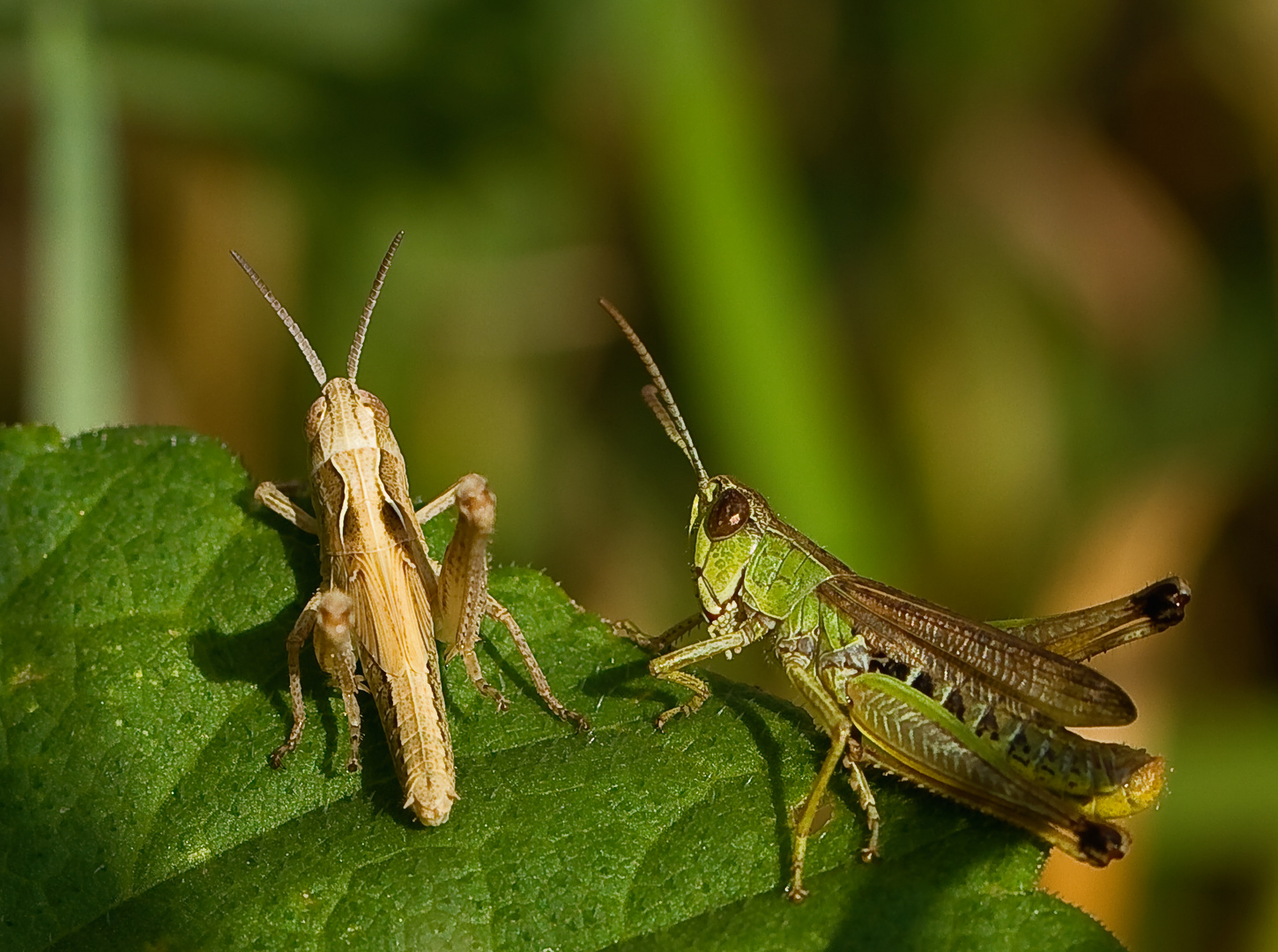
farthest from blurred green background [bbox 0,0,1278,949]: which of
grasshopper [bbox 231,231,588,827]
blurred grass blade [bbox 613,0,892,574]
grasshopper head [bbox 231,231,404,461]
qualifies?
grasshopper [bbox 231,231,588,827]

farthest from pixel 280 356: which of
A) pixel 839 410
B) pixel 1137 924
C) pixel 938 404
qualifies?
pixel 1137 924

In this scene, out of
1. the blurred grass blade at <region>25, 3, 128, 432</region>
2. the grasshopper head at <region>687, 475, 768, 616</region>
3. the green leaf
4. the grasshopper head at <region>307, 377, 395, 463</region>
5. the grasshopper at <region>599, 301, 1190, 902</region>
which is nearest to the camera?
the green leaf

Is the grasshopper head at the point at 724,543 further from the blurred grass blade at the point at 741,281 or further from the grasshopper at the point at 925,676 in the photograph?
the blurred grass blade at the point at 741,281

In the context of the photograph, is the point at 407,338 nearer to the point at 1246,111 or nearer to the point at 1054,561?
the point at 1054,561

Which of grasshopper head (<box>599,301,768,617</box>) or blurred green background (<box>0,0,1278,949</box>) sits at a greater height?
blurred green background (<box>0,0,1278,949</box>)

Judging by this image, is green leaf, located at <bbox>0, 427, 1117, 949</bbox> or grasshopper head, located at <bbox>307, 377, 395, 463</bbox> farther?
grasshopper head, located at <bbox>307, 377, 395, 463</bbox>

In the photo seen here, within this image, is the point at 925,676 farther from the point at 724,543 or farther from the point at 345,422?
the point at 345,422

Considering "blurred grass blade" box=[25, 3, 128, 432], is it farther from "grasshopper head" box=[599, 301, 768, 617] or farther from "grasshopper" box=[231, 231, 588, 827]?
"grasshopper head" box=[599, 301, 768, 617]
